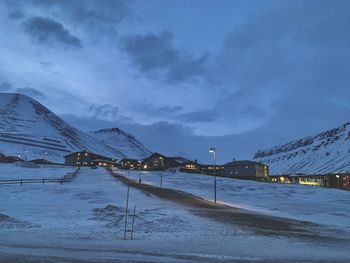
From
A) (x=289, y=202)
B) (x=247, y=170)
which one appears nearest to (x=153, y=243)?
(x=289, y=202)

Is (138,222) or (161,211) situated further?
(161,211)

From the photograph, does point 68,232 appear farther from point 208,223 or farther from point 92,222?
point 208,223

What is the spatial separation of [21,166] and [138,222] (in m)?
111

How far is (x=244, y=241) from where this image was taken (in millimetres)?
20188

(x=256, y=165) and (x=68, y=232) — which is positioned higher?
(x=256, y=165)

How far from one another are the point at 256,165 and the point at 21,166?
81.5m

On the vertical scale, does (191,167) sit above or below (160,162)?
below

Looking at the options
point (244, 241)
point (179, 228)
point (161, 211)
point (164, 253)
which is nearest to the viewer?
point (164, 253)

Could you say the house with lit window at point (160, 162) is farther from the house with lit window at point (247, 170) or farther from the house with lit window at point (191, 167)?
the house with lit window at point (247, 170)

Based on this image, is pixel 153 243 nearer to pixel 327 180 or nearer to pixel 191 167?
pixel 327 180

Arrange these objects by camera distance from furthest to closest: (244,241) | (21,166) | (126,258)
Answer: (21,166) → (244,241) → (126,258)

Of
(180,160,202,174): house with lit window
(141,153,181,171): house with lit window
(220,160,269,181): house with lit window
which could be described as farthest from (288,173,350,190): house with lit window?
(141,153,181,171): house with lit window

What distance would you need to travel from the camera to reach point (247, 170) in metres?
145

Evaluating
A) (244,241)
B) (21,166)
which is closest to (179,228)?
(244,241)
